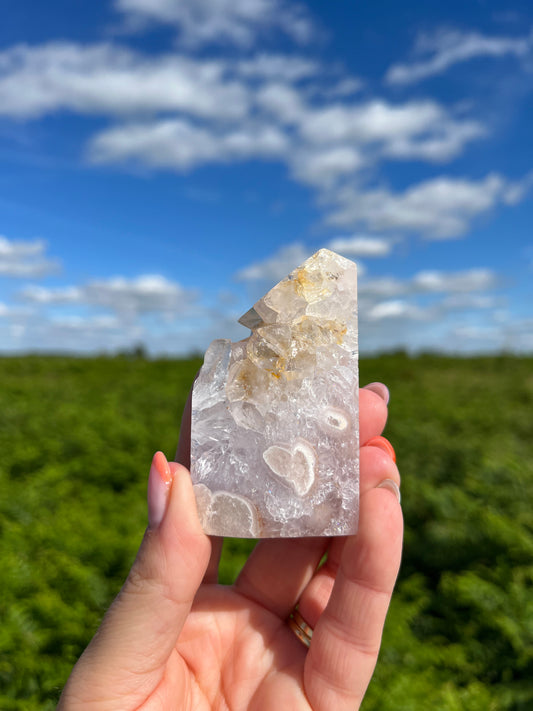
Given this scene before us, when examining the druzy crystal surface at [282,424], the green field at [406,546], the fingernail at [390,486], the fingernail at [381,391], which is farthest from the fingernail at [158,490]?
the green field at [406,546]

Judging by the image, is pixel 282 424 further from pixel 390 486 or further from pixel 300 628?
pixel 300 628

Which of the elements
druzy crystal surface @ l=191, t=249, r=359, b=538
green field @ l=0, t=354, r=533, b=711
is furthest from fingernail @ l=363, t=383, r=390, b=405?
green field @ l=0, t=354, r=533, b=711

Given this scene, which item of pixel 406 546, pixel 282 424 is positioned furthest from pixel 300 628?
pixel 406 546

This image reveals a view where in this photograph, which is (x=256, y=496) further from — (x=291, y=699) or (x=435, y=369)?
(x=435, y=369)

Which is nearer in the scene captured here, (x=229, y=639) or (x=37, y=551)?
(x=229, y=639)

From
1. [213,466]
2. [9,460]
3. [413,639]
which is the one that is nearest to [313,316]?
[213,466]

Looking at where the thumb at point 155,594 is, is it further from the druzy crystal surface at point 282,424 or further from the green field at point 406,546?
the green field at point 406,546
